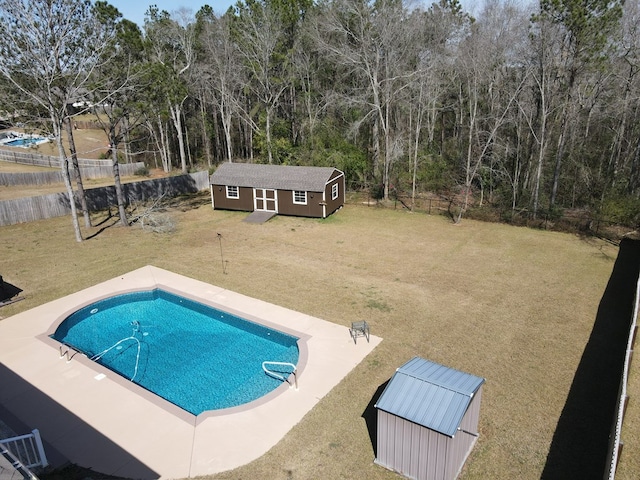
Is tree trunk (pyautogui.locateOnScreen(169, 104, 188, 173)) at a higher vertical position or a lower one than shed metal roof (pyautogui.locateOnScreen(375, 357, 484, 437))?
higher

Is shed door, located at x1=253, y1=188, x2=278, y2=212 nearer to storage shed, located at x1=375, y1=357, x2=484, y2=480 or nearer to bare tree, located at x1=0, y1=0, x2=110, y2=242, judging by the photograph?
bare tree, located at x1=0, y1=0, x2=110, y2=242

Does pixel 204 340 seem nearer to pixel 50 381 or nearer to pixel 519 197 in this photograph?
pixel 50 381

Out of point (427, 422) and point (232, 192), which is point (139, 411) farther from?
point (232, 192)

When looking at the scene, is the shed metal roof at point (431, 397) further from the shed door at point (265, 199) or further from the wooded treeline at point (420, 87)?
the shed door at point (265, 199)

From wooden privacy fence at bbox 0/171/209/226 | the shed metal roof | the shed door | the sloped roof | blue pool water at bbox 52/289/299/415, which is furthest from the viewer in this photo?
the shed door

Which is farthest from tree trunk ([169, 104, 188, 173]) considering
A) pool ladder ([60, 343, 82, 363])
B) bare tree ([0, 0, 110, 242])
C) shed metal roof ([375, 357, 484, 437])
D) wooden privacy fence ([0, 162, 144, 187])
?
shed metal roof ([375, 357, 484, 437])

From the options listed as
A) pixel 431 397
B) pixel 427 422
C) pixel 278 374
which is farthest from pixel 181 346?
pixel 427 422

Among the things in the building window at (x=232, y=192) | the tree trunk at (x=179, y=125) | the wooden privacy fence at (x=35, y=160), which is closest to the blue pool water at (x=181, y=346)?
the building window at (x=232, y=192)
